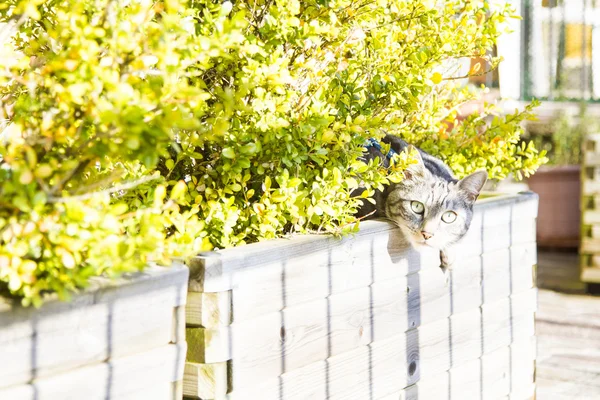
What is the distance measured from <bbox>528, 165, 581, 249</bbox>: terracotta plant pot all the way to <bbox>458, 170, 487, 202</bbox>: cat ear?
4312 mm

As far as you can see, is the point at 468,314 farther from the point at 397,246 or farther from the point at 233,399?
the point at 233,399

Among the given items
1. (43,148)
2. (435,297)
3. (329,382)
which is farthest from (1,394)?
(435,297)

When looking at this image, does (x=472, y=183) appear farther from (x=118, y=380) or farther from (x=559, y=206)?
(x=559, y=206)

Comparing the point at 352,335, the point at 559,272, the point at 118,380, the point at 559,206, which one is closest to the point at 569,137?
the point at 559,206

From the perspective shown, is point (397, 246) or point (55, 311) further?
point (397, 246)

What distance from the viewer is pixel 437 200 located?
96.5 inches

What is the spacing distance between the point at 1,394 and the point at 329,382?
0.91 meters

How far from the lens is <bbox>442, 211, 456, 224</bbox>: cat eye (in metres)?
2.44

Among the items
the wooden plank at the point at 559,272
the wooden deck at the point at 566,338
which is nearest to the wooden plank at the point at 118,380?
the wooden deck at the point at 566,338

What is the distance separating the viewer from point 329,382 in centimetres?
200

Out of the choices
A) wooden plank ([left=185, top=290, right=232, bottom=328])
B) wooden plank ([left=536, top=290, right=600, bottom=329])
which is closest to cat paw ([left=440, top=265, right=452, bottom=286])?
wooden plank ([left=185, top=290, right=232, bottom=328])

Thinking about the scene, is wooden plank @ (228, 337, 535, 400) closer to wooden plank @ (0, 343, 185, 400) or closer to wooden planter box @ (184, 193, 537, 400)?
wooden planter box @ (184, 193, 537, 400)

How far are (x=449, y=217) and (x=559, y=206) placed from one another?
4.41m

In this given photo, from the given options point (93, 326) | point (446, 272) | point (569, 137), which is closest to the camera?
point (93, 326)
